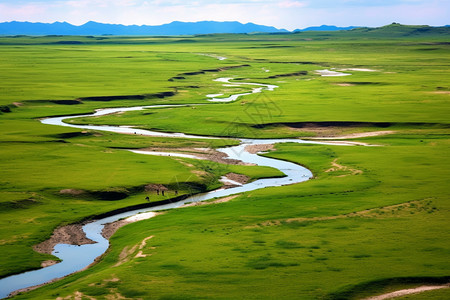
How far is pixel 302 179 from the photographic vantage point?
51969 millimetres

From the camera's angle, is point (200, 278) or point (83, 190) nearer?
point (200, 278)

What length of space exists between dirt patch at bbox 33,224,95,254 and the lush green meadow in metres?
0.62

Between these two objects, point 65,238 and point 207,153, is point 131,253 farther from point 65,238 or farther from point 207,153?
point 207,153

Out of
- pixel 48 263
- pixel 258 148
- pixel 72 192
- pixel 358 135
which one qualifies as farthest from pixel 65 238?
pixel 358 135

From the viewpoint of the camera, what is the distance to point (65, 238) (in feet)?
120

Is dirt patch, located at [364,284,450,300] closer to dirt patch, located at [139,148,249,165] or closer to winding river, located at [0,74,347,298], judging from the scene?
winding river, located at [0,74,347,298]

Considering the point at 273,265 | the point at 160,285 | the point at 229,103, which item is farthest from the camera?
the point at 229,103

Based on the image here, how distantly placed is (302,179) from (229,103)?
4541cm

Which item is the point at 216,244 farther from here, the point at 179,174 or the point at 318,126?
the point at 318,126

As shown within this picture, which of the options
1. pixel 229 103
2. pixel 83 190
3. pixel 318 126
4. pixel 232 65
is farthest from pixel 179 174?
pixel 232 65

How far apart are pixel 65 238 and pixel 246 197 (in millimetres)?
15072

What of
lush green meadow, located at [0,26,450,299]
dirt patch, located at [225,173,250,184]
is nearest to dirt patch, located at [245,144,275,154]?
lush green meadow, located at [0,26,450,299]

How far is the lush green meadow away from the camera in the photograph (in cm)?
2855

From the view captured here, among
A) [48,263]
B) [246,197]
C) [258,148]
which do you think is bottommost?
[48,263]
